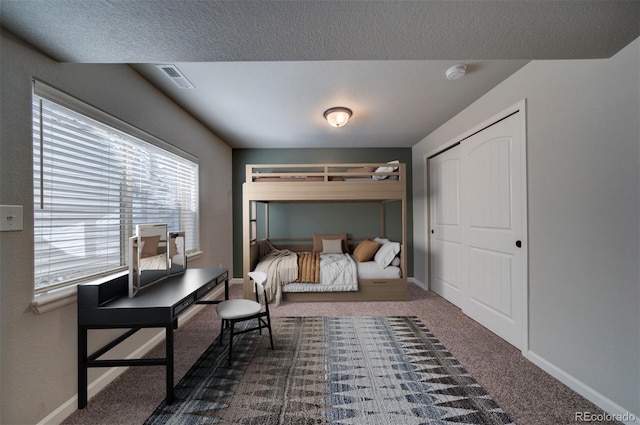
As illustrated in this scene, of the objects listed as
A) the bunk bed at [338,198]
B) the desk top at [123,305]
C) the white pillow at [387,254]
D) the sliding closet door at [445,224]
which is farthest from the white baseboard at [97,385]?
the sliding closet door at [445,224]

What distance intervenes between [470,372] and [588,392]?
63 centimetres

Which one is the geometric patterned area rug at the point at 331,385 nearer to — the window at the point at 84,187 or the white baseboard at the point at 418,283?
the window at the point at 84,187

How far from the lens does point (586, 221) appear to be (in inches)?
61.3

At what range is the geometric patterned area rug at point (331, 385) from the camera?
1438 millimetres

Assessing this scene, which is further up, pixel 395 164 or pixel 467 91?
pixel 467 91

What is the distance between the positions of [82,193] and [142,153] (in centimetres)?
72

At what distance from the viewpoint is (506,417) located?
1.42m

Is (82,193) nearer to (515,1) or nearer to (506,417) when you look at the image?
(515,1)

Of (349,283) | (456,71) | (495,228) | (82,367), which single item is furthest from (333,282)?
(456,71)

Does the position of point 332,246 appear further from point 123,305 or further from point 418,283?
point 123,305

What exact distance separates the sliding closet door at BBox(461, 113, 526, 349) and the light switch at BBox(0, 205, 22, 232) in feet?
10.7

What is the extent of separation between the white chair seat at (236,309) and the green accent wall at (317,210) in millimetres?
2296

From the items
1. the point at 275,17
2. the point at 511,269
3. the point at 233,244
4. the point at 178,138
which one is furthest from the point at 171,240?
the point at 511,269

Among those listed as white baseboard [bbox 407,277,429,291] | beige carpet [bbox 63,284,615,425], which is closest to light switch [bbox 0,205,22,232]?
beige carpet [bbox 63,284,615,425]
